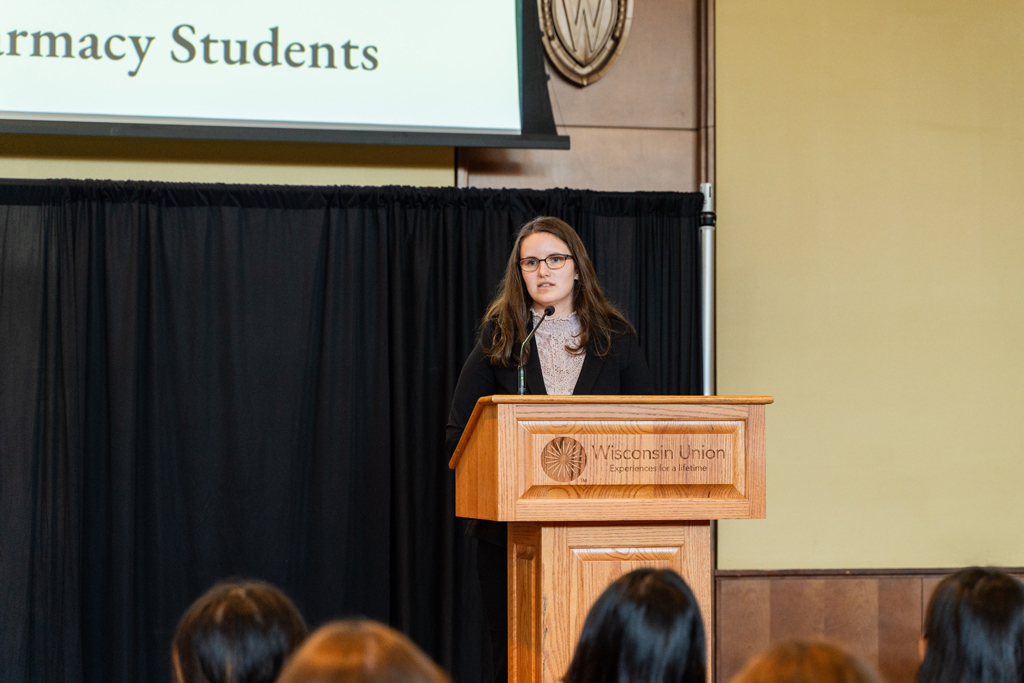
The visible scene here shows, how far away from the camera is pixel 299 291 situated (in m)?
3.89

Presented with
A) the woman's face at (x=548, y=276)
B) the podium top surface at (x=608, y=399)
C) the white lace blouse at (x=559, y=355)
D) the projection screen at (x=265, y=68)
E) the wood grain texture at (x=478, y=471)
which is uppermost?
the projection screen at (x=265, y=68)

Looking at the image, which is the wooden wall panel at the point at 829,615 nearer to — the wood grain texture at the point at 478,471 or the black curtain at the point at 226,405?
the black curtain at the point at 226,405

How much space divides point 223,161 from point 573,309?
1.95 m

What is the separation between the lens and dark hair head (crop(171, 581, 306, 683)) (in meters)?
1.18

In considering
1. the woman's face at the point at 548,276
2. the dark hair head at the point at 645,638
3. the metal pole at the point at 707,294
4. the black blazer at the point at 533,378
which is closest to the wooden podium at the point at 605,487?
the black blazer at the point at 533,378

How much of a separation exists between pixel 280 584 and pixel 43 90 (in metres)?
2.22

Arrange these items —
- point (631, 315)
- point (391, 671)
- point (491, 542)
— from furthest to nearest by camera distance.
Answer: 1. point (631, 315)
2. point (491, 542)
3. point (391, 671)

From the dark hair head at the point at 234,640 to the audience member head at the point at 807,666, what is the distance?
61 cm

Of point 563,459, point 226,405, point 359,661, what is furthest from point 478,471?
point 226,405

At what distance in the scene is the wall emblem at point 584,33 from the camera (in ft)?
13.5

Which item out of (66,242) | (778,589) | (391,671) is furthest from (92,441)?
(391,671)

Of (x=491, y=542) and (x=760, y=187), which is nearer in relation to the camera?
(x=491, y=542)

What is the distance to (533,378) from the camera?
8.71ft

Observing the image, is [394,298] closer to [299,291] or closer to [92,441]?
[299,291]
